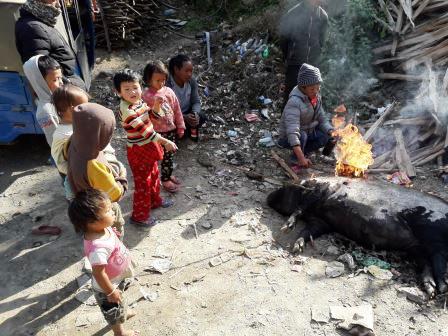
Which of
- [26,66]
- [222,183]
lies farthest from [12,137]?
[222,183]

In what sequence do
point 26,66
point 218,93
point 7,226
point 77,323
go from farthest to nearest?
point 218,93 → point 7,226 → point 26,66 → point 77,323

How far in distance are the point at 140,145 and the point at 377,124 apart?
13.5 ft

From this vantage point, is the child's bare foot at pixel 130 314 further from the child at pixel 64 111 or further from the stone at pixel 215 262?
the child at pixel 64 111

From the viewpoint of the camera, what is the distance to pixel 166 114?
5402 millimetres

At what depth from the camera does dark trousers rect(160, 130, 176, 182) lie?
18.1 feet

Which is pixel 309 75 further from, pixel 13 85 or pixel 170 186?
pixel 13 85

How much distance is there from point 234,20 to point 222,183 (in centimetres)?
583

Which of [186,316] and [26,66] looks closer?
[186,316]

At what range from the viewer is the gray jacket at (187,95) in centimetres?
650

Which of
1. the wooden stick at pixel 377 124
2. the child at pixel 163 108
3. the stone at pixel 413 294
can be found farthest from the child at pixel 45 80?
the wooden stick at pixel 377 124

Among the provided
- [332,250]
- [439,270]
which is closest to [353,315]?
[332,250]

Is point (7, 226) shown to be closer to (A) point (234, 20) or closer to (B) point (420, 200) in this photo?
(B) point (420, 200)

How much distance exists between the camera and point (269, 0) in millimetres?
9922

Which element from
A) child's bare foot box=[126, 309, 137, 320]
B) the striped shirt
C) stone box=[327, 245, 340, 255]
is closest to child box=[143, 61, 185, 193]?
the striped shirt
